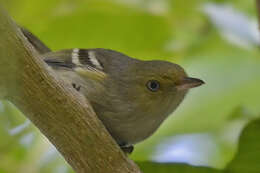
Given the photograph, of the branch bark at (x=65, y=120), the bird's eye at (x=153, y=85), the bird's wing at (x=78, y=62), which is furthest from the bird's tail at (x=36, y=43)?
the branch bark at (x=65, y=120)

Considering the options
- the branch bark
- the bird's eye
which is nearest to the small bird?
the bird's eye

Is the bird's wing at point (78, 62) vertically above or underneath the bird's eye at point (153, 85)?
above

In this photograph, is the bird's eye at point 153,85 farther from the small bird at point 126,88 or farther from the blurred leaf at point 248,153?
the blurred leaf at point 248,153

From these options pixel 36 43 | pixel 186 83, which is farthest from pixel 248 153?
pixel 36 43

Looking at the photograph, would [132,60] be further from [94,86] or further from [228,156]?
[228,156]

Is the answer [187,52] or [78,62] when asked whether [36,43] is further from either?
[187,52]

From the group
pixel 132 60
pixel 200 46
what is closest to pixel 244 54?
pixel 200 46
